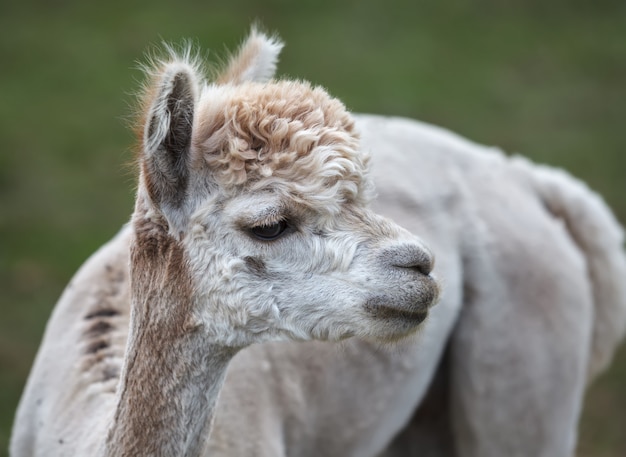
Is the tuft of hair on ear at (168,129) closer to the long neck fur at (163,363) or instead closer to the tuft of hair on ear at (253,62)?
the long neck fur at (163,363)

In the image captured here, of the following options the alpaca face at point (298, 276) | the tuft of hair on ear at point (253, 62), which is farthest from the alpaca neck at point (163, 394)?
the tuft of hair on ear at point (253, 62)

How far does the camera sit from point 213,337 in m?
2.88

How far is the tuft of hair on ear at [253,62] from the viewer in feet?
11.0

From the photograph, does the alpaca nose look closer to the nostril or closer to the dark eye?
the nostril

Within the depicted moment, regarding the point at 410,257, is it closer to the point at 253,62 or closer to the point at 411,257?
the point at 411,257

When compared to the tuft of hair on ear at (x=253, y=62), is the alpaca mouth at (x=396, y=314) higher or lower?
lower

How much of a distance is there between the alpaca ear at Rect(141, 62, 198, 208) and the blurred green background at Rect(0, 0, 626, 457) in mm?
4296

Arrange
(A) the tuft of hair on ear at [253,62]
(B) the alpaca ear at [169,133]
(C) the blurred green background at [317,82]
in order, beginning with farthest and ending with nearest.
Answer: (C) the blurred green background at [317,82] → (A) the tuft of hair on ear at [253,62] → (B) the alpaca ear at [169,133]

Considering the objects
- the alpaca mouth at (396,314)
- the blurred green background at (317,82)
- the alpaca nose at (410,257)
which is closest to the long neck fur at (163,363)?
the alpaca mouth at (396,314)

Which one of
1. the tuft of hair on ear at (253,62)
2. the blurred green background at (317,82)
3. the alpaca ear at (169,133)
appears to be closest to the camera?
the alpaca ear at (169,133)

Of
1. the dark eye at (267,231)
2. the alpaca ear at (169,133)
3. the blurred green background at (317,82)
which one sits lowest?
the dark eye at (267,231)

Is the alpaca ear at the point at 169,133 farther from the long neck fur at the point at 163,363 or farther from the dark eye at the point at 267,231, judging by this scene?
the dark eye at the point at 267,231

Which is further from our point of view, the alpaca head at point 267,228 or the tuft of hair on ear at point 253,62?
the tuft of hair on ear at point 253,62

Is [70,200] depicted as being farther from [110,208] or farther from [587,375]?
[587,375]
